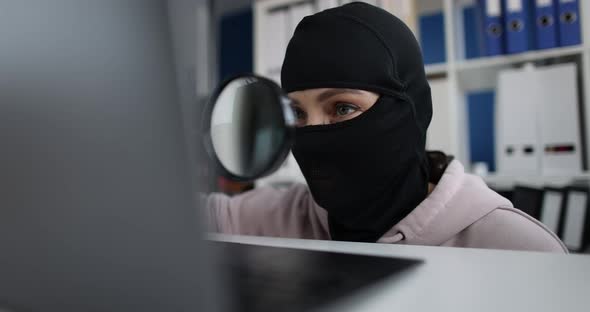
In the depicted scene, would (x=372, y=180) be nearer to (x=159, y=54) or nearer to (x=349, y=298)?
(x=349, y=298)

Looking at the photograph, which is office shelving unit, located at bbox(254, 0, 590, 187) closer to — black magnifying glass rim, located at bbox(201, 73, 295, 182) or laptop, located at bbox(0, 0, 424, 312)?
black magnifying glass rim, located at bbox(201, 73, 295, 182)

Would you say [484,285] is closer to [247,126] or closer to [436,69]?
[247,126]

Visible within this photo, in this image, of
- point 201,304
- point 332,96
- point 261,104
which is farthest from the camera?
point 332,96

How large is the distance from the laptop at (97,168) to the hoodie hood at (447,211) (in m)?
0.31

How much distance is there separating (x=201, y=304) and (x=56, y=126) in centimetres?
9

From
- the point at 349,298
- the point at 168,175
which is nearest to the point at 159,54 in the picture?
the point at 168,175

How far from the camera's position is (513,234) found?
440 mm

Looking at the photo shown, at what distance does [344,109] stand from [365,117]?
0.03m

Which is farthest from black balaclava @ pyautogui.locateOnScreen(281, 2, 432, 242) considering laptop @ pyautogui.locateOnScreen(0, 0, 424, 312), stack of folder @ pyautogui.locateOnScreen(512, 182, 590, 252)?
laptop @ pyautogui.locateOnScreen(0, 0, 424, 312)

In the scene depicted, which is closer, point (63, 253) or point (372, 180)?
point (63, 253)

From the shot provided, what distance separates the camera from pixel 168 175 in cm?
14

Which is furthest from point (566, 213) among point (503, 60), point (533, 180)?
point (503, 60)

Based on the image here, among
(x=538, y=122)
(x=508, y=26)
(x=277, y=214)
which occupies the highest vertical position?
(x=508, y=26)

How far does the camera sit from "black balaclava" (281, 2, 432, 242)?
41 cm
